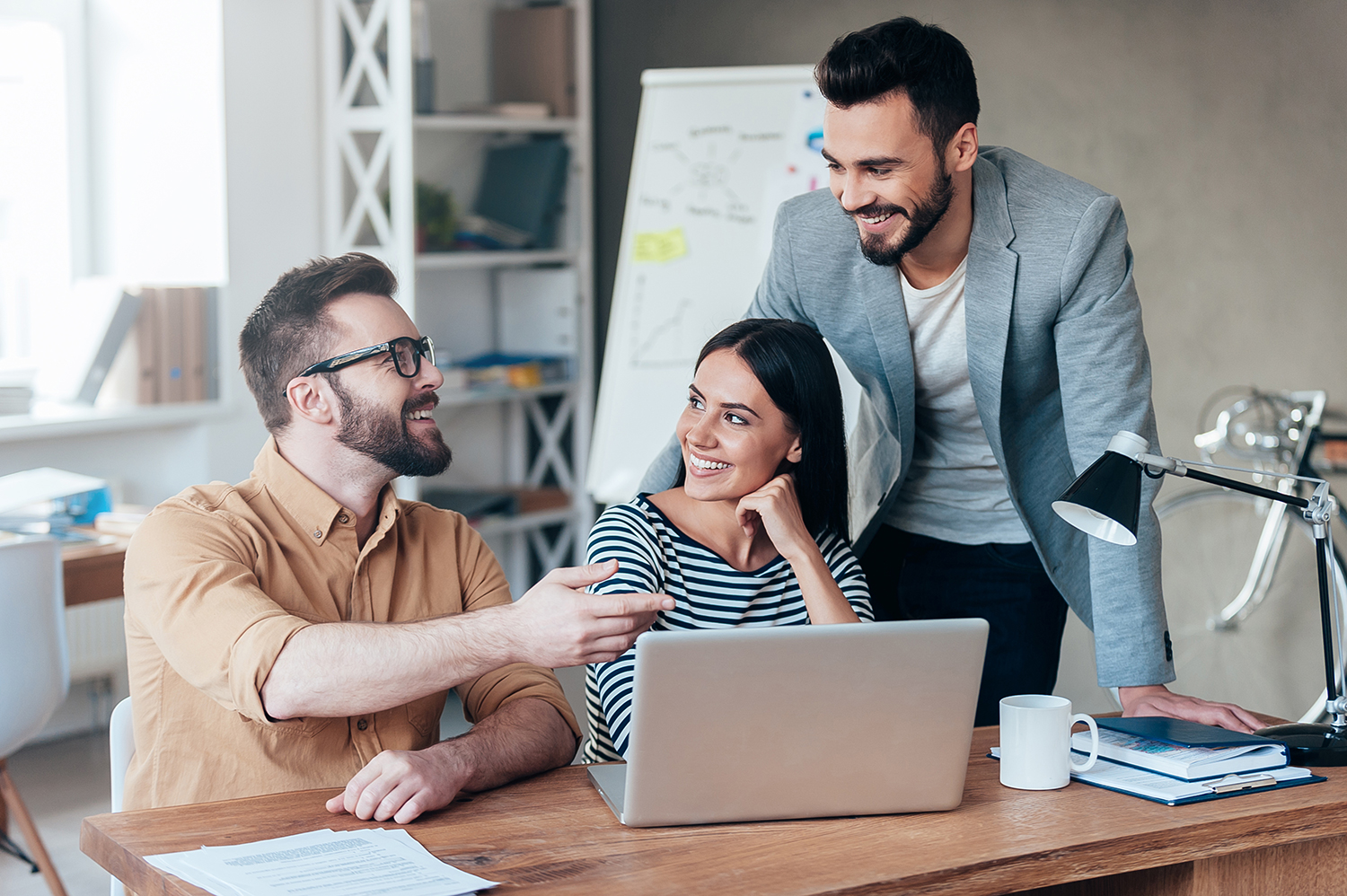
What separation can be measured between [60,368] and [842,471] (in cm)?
279

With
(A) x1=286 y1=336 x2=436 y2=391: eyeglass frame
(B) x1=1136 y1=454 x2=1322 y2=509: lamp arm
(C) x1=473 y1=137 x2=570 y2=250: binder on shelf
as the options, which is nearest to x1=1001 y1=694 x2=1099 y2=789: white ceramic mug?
(B) x1=1136 y1=454 x2=1322 y2=509: lamp arm

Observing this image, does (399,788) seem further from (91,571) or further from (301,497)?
(91,571)

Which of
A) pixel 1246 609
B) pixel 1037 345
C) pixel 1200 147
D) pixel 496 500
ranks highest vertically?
pixel 1200 147

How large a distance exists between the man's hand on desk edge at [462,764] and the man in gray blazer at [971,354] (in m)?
0.49

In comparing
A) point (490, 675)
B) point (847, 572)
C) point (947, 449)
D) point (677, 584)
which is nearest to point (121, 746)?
point (490, 675)

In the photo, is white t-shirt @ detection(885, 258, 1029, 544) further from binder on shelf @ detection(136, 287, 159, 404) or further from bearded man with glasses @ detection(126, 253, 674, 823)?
binder on shelf @ detection(136, 287, 159, 404)

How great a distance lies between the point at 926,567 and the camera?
2.14m

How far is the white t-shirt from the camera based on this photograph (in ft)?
6.35

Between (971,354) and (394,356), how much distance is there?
79cm

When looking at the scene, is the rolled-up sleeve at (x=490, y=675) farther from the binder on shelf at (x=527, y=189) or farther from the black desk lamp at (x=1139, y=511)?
the binder on shelf at (x=527, y=189)

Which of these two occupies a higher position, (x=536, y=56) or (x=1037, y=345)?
(x=536, y=56)

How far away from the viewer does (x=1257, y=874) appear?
1.41 metres

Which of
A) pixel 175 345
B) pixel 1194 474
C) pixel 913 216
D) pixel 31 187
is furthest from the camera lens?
pixel 31 187

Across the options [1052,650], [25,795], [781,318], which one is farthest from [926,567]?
[25,795]
